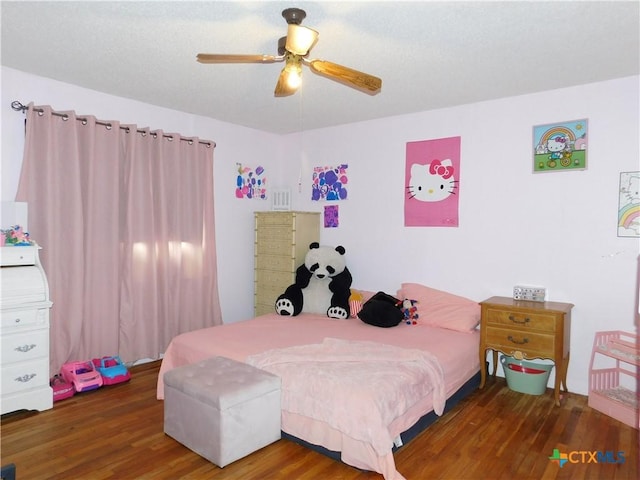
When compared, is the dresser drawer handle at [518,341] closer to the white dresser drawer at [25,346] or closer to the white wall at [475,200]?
the white wall at [475,200]

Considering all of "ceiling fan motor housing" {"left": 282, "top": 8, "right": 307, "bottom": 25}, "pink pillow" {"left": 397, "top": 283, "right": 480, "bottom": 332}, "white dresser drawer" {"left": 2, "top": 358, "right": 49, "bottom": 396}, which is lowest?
"white dresser drawer" {"left": 2, "top": 358, "right": 49, "bottom": 396}

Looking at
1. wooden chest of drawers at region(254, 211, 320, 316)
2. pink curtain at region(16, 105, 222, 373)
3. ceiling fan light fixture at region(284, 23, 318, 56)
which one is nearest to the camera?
ceiling fan light fixture at region(284, 23, 318, 56)

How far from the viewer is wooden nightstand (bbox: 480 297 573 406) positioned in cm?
304

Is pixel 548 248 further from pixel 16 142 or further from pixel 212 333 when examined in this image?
pixel 16 142


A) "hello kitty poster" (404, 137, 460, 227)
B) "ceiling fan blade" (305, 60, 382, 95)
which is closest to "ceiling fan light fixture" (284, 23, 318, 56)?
"ceiling fan blade" (305, 60, 382, 95)

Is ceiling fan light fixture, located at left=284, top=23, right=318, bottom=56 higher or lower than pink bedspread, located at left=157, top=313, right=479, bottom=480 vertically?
higher

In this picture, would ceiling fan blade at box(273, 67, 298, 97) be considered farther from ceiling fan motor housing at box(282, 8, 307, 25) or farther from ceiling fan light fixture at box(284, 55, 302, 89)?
ceiling fan motor housing at box(282, 8, 307, 25)

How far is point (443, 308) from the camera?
3758mm

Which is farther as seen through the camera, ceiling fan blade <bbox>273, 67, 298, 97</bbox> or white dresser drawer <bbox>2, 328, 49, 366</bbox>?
white dresser drawer <bbox>2, 328, 49, 366</bbox>

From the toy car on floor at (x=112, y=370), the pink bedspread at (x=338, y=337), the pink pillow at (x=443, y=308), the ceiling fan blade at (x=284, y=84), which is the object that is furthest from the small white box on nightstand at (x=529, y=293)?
the toy car on floor at (x=112, y=370)

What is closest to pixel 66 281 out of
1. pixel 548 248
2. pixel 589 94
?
pixel 548 248

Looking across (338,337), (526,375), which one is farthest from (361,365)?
(526,375)

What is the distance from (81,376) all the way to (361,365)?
2208mm

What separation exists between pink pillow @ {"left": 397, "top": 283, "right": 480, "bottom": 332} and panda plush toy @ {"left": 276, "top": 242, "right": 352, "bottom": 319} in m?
0.61
